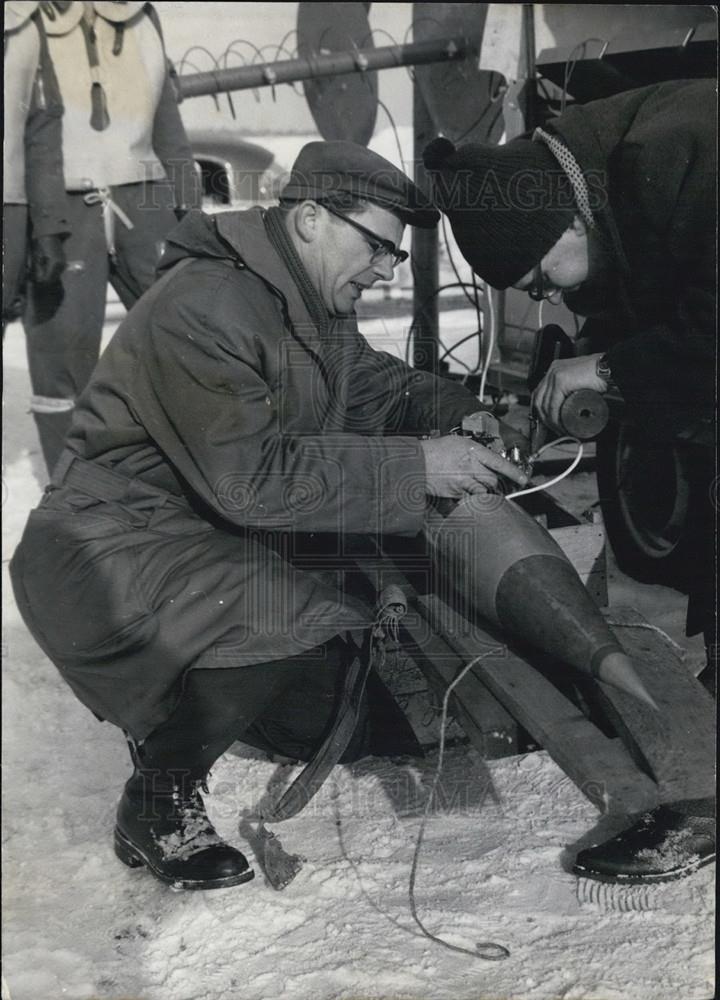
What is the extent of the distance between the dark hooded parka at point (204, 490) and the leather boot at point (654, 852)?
0.76m

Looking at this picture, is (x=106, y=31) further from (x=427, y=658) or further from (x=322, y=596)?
(x=427, y=658)

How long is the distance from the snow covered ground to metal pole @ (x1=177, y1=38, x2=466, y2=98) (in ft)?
6.41

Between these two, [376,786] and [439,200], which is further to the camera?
[376,786]

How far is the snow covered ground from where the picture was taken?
6.33 feet

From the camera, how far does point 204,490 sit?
2.12m

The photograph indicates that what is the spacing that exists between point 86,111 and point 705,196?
6.34 feet

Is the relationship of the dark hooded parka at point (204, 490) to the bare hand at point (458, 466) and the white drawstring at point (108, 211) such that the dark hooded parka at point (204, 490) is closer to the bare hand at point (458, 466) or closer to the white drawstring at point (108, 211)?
the bare hand at point (458, 466)

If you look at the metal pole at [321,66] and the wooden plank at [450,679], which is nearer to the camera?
the wooden plank at [450,679]

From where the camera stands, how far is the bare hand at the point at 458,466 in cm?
213

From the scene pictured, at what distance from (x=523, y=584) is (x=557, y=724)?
33cm

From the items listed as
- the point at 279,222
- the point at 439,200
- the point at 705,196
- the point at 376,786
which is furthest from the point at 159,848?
the point at 705,196

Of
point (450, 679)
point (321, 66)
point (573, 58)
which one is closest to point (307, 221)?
point (450, 679)

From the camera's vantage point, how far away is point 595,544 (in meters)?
2.40

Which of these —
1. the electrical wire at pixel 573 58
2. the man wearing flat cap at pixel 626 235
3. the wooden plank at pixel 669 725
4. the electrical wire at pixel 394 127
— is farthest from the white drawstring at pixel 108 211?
the wooden plank at pixel 669 725
